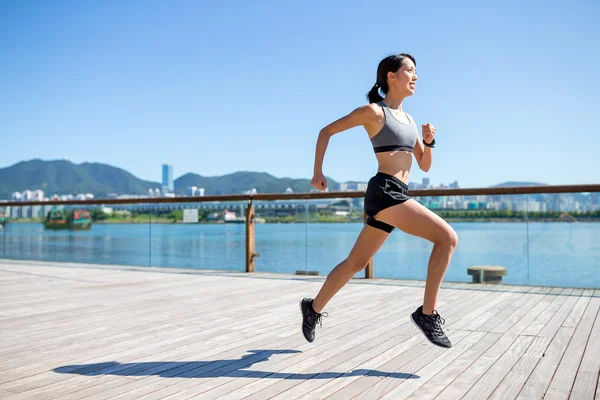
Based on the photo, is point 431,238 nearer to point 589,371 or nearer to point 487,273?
point 589,371

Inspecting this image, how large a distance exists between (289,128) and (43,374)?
102m

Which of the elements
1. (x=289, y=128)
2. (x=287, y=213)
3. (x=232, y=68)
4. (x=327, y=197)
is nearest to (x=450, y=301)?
(x=327, y=197)

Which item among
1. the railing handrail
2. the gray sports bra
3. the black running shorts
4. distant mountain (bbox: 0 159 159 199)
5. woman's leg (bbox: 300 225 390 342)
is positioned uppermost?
distant mountain (bbox: 0 159 159 199)

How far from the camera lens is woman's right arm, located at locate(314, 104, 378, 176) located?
2.26 metres

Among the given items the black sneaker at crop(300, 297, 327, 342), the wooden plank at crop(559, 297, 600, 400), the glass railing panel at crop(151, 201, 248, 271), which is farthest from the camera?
the glass railing panel at crop(151, 201, 248, 271)

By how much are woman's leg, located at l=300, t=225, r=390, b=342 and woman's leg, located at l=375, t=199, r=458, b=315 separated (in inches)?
6.1

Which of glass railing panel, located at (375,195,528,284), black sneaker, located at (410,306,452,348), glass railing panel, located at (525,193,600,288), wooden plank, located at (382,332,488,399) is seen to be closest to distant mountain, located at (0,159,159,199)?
glass railing panel, located at (375,195,528,284)

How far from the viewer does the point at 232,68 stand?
3962 centimetres

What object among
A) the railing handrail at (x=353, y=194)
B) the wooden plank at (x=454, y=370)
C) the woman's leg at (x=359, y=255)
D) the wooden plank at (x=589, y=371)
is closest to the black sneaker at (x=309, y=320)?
the woman's leg at (x=359, y=255)

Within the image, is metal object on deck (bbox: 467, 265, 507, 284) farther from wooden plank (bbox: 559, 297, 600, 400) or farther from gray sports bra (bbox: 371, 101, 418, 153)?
Result: gray sports bra (bbox: 371, 101, 418, 153)

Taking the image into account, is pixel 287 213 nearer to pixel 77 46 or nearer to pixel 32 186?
pixel 77 46

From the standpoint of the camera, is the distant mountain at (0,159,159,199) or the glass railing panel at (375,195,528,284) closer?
the glass railing panel at (375,195,528,284)

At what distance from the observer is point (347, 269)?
2.44 m

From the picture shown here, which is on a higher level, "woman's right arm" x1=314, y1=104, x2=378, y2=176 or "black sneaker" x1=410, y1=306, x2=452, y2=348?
"woman's right arm" x1=314, y1=104, x2=378, y2=176
